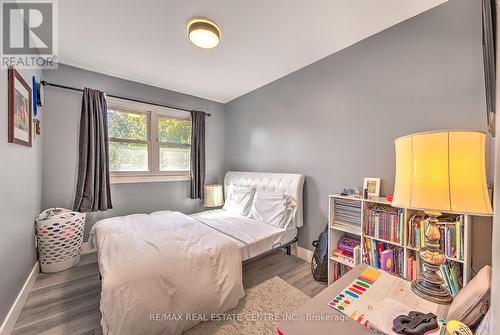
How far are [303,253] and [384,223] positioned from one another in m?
1.22

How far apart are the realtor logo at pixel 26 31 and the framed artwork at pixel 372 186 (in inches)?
122

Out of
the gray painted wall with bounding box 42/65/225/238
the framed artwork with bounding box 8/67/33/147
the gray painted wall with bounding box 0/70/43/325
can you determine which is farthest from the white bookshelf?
the framed artwork with bounding box 8/67/33/147

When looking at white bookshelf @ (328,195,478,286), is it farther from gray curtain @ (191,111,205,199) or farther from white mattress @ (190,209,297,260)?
gray curtain @ (191,111,205,199)

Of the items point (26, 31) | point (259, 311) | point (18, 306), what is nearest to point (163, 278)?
point (259, 311)

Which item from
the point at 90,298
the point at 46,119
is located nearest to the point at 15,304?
the point at 90,298

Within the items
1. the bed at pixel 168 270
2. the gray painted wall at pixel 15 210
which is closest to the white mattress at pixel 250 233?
the bed at pixel 168 270

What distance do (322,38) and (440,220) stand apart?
193 centimetres

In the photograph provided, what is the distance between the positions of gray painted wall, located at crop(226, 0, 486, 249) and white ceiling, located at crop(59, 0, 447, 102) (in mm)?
176

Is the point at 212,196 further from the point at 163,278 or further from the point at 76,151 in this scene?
the point at 163,278

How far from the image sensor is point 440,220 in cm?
147

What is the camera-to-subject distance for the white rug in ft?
4.94

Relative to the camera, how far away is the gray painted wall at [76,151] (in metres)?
2.52

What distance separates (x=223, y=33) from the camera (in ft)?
6.50

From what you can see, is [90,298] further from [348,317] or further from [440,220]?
[440,220]
